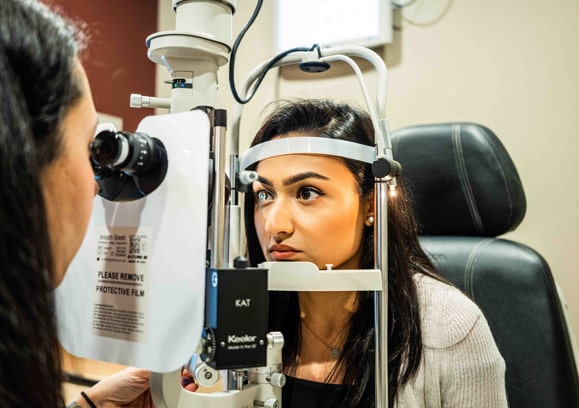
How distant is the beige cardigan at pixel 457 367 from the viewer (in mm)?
1028

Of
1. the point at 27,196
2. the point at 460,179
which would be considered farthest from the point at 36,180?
the point at 460,179

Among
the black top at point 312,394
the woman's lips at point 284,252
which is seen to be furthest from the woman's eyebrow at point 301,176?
the black top at point 312,394

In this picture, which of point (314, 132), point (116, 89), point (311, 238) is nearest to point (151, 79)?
point (116, 89)

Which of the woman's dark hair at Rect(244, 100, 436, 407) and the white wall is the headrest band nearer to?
the woman's dark hair at Rect(244, 100, 436, 407)

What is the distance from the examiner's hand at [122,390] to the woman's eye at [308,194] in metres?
0.45

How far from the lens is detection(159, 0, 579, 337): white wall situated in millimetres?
1677

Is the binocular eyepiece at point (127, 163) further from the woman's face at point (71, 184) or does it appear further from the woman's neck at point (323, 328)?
the woman's neck at point (323, 328)

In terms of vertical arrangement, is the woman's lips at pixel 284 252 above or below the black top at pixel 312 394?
above

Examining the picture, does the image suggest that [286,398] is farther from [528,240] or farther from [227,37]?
[528,240]

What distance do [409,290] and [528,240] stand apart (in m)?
0.78

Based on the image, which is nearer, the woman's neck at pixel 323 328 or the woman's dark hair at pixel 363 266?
the woman's dark hair at pixel 363 266

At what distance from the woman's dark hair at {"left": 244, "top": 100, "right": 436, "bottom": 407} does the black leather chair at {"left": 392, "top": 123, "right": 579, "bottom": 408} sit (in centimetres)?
20

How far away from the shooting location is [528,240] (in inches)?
67.7

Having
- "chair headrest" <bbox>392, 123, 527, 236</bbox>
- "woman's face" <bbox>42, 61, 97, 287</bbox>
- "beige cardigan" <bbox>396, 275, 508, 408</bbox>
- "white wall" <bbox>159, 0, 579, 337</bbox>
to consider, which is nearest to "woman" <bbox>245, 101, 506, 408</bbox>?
"beige cardigan" <bbox>396, 275, 508, 408</bbox>
